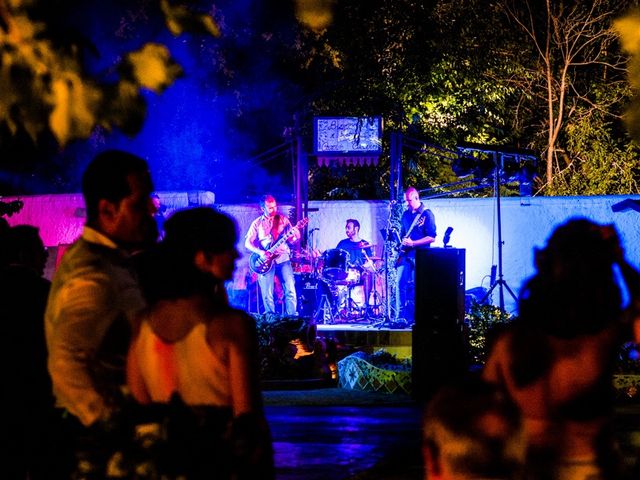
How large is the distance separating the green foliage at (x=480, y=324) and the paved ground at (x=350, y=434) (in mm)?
1856

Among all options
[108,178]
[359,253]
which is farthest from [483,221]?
[108,178]

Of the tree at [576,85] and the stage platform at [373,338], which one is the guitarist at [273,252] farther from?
the tree at [576,85]

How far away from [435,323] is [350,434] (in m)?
2.54

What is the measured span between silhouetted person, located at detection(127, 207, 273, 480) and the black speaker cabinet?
315 inches

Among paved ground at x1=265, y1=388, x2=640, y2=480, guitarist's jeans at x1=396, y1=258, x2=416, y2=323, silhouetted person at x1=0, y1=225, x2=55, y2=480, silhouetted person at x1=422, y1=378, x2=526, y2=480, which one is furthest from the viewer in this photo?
guitarist's jeans at x1=396, y1=258, x2=416, y2=323

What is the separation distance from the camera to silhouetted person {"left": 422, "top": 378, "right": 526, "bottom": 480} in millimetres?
2395

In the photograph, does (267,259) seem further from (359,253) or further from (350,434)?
(350,434)

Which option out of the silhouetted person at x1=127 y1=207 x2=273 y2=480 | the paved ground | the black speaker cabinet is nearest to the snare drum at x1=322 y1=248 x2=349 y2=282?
the paved ground

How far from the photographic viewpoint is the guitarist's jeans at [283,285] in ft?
52.0

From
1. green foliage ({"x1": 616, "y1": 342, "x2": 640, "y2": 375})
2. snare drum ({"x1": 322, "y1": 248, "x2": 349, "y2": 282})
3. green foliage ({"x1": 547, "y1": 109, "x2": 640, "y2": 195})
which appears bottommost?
green foliage ({"x1": 616, "y1": 342, "x2": 640, "y2": 375})

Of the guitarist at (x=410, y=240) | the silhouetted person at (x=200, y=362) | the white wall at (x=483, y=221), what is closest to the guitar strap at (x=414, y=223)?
the guitarist at (x=410, y=240)

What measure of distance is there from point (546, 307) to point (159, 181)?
20238mm

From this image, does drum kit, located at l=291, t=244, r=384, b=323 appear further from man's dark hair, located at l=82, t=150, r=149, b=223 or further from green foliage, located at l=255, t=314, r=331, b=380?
man's dark hair, located at l=82, t=150, r=149, b=223

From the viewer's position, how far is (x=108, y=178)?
12.1 feet
